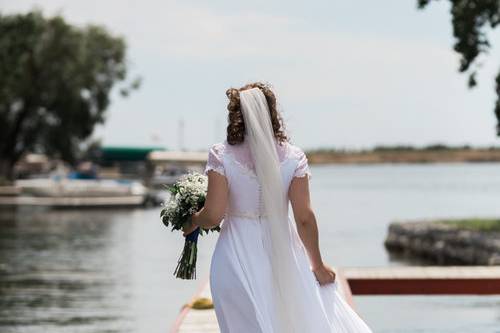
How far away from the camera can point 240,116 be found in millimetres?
6258

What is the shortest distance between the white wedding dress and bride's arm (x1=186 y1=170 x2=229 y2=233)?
0.04 m

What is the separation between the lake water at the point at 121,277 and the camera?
51.9ft

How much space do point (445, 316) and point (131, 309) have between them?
16.0ft

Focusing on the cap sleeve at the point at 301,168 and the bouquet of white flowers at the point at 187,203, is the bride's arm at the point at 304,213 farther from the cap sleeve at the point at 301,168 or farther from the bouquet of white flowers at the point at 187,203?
the bouquet of white flowers at the point at 187,203

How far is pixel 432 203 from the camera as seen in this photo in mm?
69562

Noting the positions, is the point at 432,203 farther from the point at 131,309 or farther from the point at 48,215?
the point at 131,309

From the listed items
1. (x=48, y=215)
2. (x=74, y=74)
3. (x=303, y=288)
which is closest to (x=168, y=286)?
(x=303, y=288)

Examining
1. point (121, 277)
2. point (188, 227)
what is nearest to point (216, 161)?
point (188, 227)

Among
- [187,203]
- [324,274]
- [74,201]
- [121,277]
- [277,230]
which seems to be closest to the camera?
[277,230]

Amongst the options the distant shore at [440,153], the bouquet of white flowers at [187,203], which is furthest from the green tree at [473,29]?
the distant shore at [440,153]

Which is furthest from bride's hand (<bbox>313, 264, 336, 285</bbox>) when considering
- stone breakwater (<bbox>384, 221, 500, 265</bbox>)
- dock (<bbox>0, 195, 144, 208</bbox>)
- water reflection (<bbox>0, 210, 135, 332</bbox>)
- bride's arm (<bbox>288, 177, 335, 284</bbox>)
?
dock (<bbox>0, 195, 144, 208</bbox>)

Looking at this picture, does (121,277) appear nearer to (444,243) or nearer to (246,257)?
(444,243)

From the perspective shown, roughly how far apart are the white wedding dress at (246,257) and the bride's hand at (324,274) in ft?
0.19

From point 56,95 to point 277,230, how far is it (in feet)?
211
